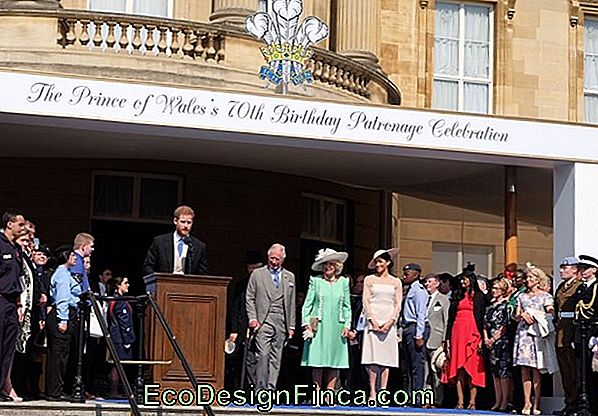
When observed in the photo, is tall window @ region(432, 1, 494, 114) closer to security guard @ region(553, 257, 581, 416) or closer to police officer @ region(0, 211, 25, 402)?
security guard @ region(553, 257, 581, 416)

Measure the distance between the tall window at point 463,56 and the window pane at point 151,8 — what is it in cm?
691

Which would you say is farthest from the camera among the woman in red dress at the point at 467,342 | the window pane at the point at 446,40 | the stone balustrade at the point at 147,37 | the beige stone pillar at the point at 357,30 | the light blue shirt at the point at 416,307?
the window pane at the point at 446,40

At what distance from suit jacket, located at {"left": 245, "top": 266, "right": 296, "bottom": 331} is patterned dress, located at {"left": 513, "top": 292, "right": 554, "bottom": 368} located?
2457mm

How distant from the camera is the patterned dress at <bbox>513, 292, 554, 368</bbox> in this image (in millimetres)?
15234

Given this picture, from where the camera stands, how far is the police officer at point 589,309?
49.0 feet

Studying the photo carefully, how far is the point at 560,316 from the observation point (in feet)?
49.9

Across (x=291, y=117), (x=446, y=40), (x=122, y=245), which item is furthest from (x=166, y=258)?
(x=446, y=40)

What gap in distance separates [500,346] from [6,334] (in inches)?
217

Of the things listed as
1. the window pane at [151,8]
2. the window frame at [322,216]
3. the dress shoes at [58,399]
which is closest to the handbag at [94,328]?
the dress shoes at [58,399]

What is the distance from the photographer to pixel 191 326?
1416 centimetres

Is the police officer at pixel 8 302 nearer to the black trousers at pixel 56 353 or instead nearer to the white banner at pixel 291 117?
the black trousers at pixel 56 353

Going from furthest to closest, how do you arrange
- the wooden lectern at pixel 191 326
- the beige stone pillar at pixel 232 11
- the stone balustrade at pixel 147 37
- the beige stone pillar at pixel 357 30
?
the beige stone pillar at pixel 357 30, the beige stone pillar at pixel 232 11, the stone balustrade at pixel 147 37, the wooden lectern at pixel 191 326

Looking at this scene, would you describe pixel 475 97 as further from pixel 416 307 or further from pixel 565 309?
pixel 565 309

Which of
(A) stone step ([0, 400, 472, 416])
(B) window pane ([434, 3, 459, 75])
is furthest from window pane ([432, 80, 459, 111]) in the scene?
(A) stone step ([0, 400, 472, 416])
